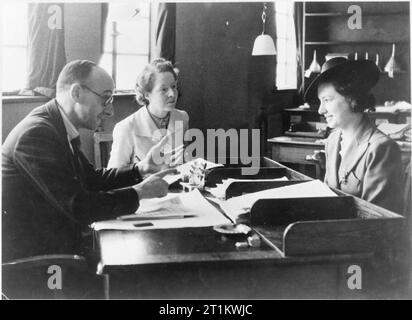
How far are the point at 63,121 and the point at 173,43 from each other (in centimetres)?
341

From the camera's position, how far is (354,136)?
2.46 meters

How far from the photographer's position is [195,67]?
6066 millimetres

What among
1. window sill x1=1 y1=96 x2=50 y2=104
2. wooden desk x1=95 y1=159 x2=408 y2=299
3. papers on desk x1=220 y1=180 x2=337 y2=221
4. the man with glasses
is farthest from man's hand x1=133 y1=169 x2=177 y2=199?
window sill x1=1 y1=96 x2=50 y2=104

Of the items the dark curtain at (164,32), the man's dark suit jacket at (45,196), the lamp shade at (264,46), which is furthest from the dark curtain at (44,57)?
the lamp shade at (264,46)

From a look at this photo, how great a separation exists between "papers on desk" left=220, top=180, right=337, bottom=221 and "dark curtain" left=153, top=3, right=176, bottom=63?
3295mm

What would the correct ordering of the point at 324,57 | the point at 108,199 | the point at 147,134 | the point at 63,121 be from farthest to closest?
the point at 324,57 → the point at 147,134 → the point at 63,121 → the point at 108,199

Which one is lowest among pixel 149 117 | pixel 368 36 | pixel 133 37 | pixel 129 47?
pixel 149 117

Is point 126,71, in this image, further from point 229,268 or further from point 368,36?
point 368,36

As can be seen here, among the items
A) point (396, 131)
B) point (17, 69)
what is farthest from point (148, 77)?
point (396, 131)

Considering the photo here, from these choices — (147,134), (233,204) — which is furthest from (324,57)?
(233,204)

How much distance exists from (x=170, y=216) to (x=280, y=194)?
47cm

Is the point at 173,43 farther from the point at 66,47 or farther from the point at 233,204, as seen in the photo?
the point at 233,204

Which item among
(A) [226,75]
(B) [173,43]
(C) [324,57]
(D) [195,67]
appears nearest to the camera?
(B) [173,43]

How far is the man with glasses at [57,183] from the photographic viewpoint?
1.88 meters
